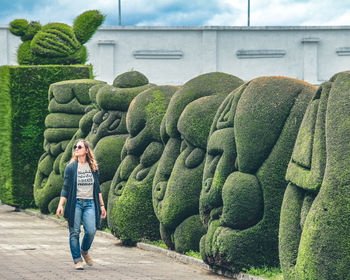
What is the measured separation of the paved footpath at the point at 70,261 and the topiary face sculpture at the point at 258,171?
0.62 meters

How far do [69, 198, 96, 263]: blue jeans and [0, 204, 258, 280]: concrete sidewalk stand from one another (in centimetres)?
30

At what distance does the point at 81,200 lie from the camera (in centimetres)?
944

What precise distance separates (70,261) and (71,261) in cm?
2

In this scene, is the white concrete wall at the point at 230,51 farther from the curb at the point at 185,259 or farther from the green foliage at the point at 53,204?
the curb at the point at 185,259

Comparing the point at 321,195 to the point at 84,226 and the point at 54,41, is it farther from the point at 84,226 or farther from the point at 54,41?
the point at 54,41

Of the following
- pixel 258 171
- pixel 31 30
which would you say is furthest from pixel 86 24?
pixel 258 171

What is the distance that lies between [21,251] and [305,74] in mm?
23566

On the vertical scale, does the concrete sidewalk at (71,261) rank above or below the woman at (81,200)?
below

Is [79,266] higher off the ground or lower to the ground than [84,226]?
lower

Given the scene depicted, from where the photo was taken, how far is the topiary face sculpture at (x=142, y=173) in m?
12.1

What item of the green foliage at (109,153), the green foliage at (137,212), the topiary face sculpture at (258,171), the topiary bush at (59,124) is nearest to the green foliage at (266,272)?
the topiary face sculpture at (258,171)

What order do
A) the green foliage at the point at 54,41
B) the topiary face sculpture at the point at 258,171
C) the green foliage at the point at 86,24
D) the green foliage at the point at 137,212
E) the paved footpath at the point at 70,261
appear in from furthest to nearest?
the green foliage at the point at 86,24
the green foliage at the point at 54,41
the green foliage at the point at 137,212
the paved footpath at the point at 70,261
the topiary face sculpture at the point at 258,171

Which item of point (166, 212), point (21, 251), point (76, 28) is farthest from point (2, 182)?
point (166, 212)

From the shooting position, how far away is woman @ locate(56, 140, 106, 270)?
30.6 feet
